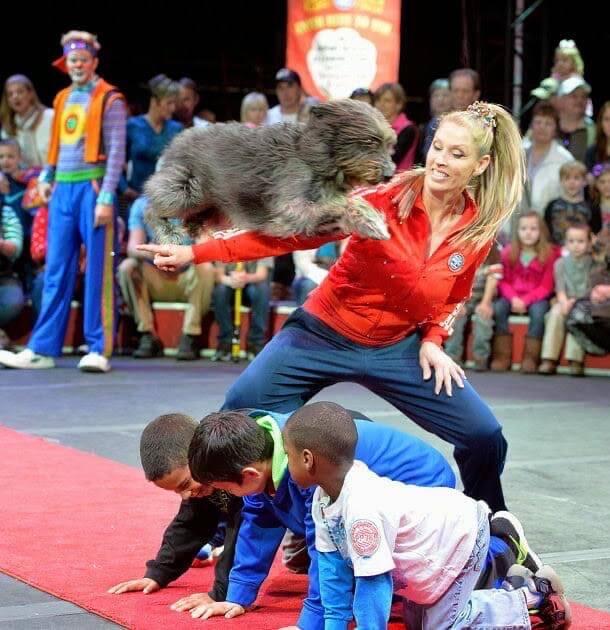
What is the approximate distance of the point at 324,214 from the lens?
3582 mm

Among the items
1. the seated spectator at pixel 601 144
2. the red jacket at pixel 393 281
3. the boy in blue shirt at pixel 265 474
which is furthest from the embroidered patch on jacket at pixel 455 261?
the seated spectator at pixel 601 144

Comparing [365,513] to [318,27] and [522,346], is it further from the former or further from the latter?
[318,27]

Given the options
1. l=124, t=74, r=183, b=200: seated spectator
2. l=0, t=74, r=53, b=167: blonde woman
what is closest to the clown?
l=124, t=74, r=183, b=200: seated spectator

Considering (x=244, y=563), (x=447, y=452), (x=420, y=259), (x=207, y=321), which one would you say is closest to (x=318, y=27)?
(x=207, y=321)

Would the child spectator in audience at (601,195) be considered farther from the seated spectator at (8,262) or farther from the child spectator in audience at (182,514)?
the child spectator in audience at (182,514)

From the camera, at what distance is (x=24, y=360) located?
348 inches

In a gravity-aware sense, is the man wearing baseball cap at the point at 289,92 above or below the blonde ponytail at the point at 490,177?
above

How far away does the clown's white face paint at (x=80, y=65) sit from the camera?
328 inches

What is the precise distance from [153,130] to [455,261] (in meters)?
6.39

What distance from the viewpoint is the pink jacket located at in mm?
9469

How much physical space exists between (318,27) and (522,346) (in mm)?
3374

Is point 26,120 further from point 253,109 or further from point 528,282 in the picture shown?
point 528,282

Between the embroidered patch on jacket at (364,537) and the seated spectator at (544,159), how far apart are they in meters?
7.27

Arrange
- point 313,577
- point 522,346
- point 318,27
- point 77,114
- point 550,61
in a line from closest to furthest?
point 313,577 < point 77,114 < point 522,346 < point 318,27 < point 550,61
